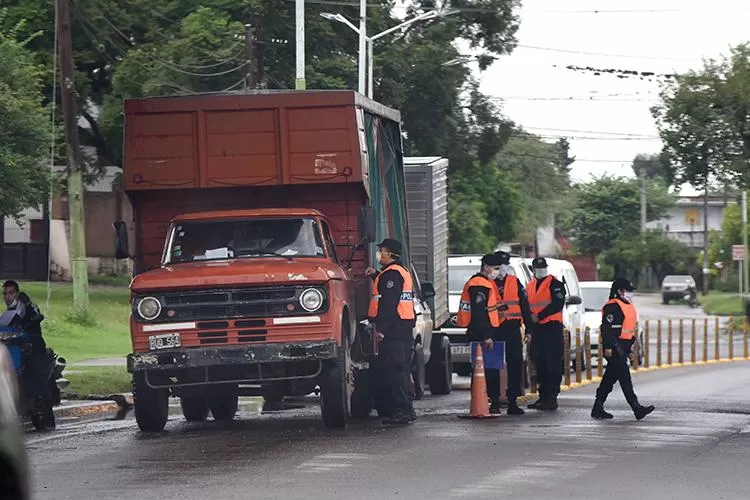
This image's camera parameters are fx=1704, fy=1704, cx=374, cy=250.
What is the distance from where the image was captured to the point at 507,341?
19594 mm

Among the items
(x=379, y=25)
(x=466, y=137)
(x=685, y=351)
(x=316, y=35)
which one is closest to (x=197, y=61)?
(x=316, y=35)

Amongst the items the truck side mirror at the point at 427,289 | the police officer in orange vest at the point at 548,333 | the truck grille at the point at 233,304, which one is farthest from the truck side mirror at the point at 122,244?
the police officer in orange vest at the point at 548,333

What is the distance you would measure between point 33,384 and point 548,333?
605cm

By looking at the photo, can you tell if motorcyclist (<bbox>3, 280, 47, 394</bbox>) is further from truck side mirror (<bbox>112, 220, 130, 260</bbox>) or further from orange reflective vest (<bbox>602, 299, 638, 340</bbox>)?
orange reflective vest (<bbox>602, 299, 638, 340</bbox>)

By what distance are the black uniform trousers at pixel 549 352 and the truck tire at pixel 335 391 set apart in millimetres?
3940

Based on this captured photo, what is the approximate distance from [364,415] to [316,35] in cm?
2912

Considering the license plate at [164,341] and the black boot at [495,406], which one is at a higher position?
the license plate at [164,341]

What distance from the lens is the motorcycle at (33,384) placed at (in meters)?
17.8

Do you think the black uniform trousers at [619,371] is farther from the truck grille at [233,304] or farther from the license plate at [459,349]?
the license plate at [459,349]

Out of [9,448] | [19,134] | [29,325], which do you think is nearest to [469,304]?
[29,325]

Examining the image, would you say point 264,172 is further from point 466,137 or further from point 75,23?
point 466,137

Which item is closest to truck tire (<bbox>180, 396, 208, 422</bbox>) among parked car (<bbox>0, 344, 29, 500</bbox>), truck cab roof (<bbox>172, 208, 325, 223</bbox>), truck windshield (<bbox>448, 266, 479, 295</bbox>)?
truck cab roof (<bbox>172, 208, 325, 223</bbox>)

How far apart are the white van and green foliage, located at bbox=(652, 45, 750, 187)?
3.36 metres

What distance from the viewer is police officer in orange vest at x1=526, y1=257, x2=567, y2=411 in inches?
786
